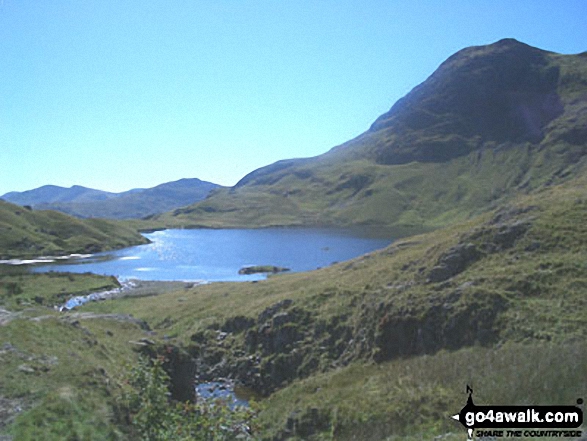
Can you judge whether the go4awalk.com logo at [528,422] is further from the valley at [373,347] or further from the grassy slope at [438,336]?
the grassy slope at [438,336]

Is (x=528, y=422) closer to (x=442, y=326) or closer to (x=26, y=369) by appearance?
(x=442, y=326)

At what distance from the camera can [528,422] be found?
13.7 meters

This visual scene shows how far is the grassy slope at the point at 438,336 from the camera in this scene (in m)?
20.2

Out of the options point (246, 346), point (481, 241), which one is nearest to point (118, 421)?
point (246, 346)

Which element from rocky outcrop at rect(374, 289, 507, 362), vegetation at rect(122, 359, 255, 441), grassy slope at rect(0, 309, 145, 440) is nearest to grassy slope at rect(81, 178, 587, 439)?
rocky outcrop at rect(374, 289, 507, 362)

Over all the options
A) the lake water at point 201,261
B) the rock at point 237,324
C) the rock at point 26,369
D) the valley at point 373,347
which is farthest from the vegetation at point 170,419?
the lake water at point 201,261

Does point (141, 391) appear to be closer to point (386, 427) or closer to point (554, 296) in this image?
point (386, 427)

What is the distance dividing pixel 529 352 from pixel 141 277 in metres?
112

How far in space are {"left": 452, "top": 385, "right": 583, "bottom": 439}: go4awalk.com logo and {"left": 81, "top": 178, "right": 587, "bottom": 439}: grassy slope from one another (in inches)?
83.8

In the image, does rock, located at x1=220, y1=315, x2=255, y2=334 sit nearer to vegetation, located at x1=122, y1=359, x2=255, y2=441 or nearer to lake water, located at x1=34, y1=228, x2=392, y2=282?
vegetation, located at x1=122, y1=359, x2=255, y2=441

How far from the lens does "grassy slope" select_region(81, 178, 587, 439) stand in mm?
20188

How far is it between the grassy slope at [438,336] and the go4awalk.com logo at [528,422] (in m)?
2.13

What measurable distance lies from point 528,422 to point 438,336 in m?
14.8

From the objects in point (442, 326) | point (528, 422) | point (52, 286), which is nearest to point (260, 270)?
point (52, 286)
